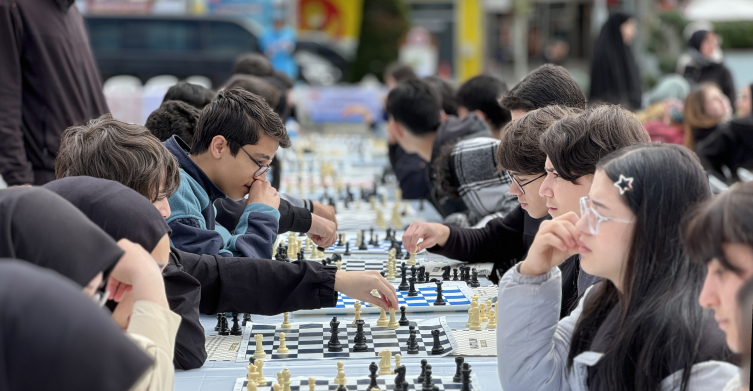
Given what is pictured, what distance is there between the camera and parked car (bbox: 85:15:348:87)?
16203 mm

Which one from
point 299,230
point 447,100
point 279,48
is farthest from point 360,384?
point 279,48

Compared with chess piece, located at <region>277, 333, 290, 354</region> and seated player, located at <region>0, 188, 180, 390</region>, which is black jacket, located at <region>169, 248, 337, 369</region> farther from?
seated player, located at <region>0, 188, 180, 390</region>

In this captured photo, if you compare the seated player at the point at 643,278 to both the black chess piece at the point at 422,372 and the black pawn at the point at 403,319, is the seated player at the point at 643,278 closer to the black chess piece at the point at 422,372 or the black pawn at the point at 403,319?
the black chess piece at the point at 422,372

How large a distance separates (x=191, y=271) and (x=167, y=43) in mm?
15039

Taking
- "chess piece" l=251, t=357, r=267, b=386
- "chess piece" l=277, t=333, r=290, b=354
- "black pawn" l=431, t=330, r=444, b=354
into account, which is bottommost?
"black pawn" l=431, t=330, r=444, b=354

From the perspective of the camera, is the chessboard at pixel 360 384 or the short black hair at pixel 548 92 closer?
the chessboard at pixel 360 384

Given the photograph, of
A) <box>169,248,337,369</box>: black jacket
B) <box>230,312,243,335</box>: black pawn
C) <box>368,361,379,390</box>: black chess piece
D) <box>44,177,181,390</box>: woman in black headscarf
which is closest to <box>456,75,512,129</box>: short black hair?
<box>169,248,337,369</box>: black jacket

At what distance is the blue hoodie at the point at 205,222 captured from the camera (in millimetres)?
2650

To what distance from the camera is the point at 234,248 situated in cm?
284

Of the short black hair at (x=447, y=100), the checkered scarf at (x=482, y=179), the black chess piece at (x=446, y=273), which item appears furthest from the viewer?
the short black hair at (x=447, y=100)

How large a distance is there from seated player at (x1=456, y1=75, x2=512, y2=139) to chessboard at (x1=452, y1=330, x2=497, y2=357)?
2.42 metres

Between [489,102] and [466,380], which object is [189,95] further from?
[466,380]

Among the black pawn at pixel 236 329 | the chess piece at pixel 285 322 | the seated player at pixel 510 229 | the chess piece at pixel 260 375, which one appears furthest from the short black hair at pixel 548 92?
the chess piece at pixel 260 375

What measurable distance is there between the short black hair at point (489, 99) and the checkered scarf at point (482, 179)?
0.85 m
